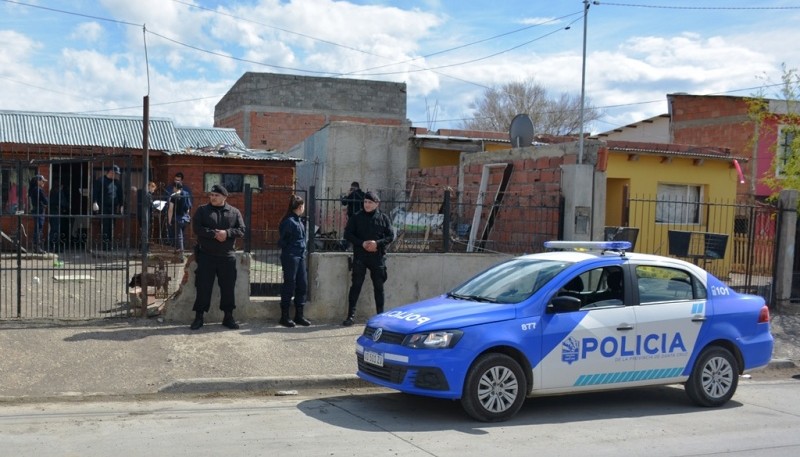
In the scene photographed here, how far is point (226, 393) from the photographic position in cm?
819

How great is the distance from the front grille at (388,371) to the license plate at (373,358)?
35 mm

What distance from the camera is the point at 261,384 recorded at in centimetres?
836

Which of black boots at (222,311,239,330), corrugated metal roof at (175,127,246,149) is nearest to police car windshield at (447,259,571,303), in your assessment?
black boots at (222,311,239,330)

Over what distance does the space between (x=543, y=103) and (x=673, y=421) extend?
39.0 m

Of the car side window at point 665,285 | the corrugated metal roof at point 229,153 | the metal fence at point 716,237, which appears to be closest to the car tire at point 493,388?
the car side window at point 665,285

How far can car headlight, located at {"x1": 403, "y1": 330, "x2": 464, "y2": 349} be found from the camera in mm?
6852

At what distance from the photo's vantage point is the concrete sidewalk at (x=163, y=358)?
8.15 m

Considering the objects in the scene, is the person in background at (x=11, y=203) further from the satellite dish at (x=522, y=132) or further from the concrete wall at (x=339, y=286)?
the satellite dish at (x=522, y=132)

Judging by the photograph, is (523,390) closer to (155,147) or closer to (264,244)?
(264,244)

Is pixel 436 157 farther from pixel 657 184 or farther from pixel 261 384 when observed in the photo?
pixel 261 384

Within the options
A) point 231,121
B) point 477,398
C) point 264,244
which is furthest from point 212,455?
point 231,121

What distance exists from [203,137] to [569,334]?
17.7m

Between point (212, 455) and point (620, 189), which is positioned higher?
point (620, 189)

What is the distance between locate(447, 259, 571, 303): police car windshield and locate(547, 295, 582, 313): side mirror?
0.25 metres
